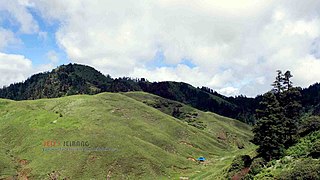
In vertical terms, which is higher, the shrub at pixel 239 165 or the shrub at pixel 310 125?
the shrub at pixel 310 125

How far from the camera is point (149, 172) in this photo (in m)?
97.0

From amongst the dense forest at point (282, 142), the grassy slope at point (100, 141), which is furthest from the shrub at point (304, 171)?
the grassy slope at point (100, 141)

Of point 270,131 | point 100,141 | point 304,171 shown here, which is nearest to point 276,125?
point 270,131

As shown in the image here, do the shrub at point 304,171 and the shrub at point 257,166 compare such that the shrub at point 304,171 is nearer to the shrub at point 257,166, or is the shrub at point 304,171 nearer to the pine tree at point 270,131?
the shrub at point 257,166

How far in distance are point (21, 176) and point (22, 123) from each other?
130 feet

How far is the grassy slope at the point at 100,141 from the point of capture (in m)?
95.9

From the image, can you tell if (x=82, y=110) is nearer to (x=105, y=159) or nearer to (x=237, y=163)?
(x=105, y=159)

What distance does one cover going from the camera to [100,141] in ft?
368

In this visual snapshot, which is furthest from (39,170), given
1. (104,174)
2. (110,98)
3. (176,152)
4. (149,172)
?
(110,98)

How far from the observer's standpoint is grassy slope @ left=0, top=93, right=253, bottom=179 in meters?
95.9

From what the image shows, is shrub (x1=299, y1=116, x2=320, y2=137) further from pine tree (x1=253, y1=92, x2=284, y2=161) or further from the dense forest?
pine tree (x1=253, y1=92, x2=284, y2=161)

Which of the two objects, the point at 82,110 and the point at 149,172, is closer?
the point at 149,172

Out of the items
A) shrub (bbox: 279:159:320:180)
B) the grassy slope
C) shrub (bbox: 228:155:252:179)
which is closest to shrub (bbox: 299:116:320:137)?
shrub (bbox: 228:155:252:179)

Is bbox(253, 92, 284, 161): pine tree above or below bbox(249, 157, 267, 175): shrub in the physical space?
above
